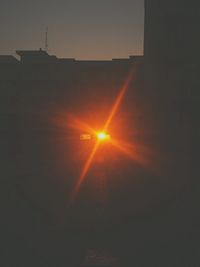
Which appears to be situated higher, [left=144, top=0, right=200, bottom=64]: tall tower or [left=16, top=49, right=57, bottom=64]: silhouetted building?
[left=16, top=49, right=57, bottom=64]: silhouetted building

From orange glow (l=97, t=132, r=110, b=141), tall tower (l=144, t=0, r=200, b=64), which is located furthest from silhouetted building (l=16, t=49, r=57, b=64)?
tall tower (l=144, t=0, r=200, b=64)

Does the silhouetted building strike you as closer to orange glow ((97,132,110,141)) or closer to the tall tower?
orange glow ((97,132,110,141))

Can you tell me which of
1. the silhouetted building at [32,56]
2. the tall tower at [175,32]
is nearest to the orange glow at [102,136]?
the silhouetted building at [32,56]

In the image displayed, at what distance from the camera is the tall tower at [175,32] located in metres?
11.3

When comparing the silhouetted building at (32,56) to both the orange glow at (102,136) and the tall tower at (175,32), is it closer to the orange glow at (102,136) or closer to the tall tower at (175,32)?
the orange glow at (102,136)

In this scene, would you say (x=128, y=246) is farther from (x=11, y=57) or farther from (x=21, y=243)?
(x=11, y=57)

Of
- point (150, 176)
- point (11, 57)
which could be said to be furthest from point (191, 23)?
point (11, 57)

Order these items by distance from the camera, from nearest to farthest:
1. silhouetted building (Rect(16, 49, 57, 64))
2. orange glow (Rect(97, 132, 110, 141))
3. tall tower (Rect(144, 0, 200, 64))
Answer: tall tower (Rect(144, 0, 200, 64)) < orange glow (Rect(97, 132, 110, 141)) < silhouetted building (Rect(16, 49, 57, 64))

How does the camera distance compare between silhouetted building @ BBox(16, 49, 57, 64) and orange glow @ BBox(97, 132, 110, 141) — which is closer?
orange glow @ BBox(97, 132, 110, 141)

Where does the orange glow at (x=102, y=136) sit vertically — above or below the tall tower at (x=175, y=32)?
above

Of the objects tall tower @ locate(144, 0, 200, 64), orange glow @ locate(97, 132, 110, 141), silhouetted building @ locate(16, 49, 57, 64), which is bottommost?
tall tower @ locate(144, 0, 200, 64)

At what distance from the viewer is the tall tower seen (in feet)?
37.2

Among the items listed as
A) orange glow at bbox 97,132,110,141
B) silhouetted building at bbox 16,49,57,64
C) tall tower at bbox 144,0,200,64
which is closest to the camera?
tall tower at bbox 144,0,200,64

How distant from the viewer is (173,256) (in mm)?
6367
